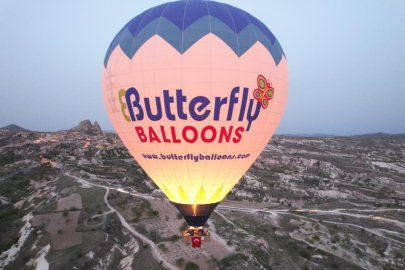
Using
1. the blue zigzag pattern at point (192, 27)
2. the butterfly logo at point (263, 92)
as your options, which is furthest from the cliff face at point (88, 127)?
the butterfly logo at point (263, 92)

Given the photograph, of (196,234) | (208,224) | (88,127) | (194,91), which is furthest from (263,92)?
(88,127)

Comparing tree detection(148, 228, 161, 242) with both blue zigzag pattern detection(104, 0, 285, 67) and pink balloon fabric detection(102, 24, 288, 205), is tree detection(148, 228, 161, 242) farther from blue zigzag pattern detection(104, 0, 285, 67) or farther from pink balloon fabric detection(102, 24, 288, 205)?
blue zigzag pattern detection(104, 0, 285, 67)

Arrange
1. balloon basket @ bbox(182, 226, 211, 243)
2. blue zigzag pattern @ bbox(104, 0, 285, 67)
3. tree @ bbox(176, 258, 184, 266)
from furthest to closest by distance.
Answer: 1. tree @ bbox(176, 258, 184, 266)
2. balloon basket @ bbox(182, 226, 211, 243)
3. blue zigzag pattern @ bbox(104, 0, 285, 67)

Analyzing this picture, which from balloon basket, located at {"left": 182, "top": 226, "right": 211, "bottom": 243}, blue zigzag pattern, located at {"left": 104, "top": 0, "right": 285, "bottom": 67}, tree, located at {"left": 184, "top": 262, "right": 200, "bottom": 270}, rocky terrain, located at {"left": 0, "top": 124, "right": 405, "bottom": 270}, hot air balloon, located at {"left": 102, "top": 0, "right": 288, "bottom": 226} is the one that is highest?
blue zigzag pattern, located at {"left": 104, "top": 0, "right": 285, "bottom": 67}

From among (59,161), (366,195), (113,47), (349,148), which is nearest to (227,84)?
(113,47)

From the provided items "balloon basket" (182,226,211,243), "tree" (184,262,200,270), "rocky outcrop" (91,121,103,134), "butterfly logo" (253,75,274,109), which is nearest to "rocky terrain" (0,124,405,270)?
"tree" (184,262,200,270)

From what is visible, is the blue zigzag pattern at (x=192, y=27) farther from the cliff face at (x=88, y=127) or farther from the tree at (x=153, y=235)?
the cliff face at (x=88, y=127)

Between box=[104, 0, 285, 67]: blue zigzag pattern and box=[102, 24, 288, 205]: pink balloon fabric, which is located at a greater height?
box=[104, 0, 285, 67]: blue zigzag pattern

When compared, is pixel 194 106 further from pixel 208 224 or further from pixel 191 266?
pixel 208 224
